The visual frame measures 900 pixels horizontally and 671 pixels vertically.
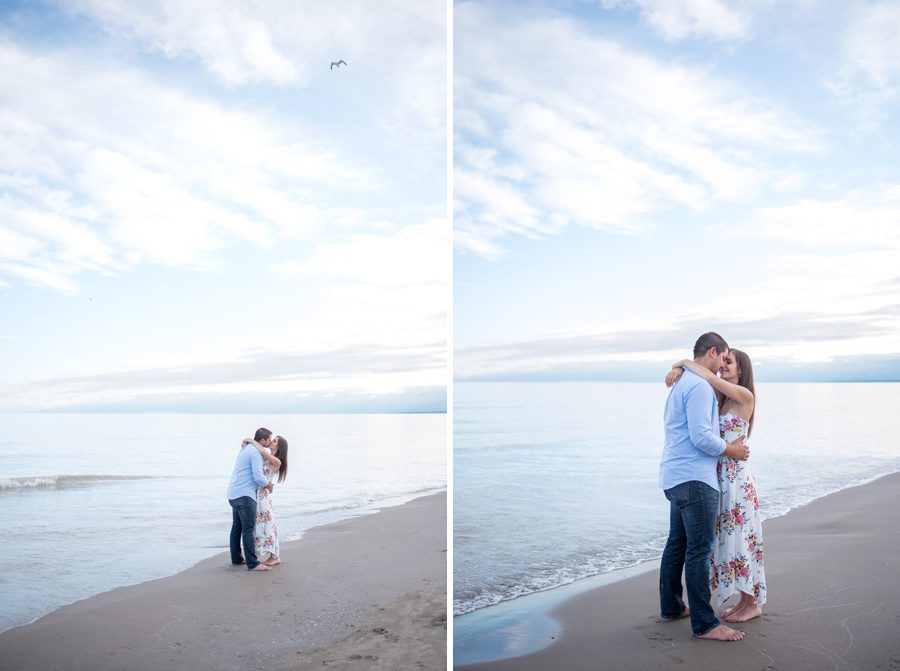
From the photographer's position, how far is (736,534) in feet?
8.15

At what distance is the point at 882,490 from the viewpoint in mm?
4613

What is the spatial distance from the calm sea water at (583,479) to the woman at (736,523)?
0.75 meters

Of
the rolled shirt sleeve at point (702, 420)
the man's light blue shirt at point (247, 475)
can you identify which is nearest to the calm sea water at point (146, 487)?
the man's light blue shirt at point (247, 475)

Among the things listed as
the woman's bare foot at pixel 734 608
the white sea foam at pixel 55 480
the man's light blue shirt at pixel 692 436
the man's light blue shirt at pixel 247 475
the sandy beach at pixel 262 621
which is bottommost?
the sandy beach at pixel 262 621

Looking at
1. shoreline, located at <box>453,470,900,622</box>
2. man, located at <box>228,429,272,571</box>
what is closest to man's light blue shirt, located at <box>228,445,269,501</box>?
man, located at <box>228,429,272,571</box>

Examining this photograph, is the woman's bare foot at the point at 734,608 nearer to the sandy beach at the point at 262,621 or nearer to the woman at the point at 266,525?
the sandy beach at the point at 262,621

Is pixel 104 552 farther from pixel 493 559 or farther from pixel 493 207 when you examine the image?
pixel 493 207

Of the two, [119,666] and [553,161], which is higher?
[553,161]

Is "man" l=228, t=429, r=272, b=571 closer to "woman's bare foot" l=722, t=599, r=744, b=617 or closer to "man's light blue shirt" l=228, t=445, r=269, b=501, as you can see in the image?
"man's light blue shirt" l=228, t=445, r=269, b=501

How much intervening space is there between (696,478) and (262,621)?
1.60 meters

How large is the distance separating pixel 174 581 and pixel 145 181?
1.98m

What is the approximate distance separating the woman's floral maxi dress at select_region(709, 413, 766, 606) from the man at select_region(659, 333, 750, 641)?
8cm

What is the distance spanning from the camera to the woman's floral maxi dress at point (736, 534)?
8.14 ft

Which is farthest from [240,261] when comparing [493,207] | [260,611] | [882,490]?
[882,490]
